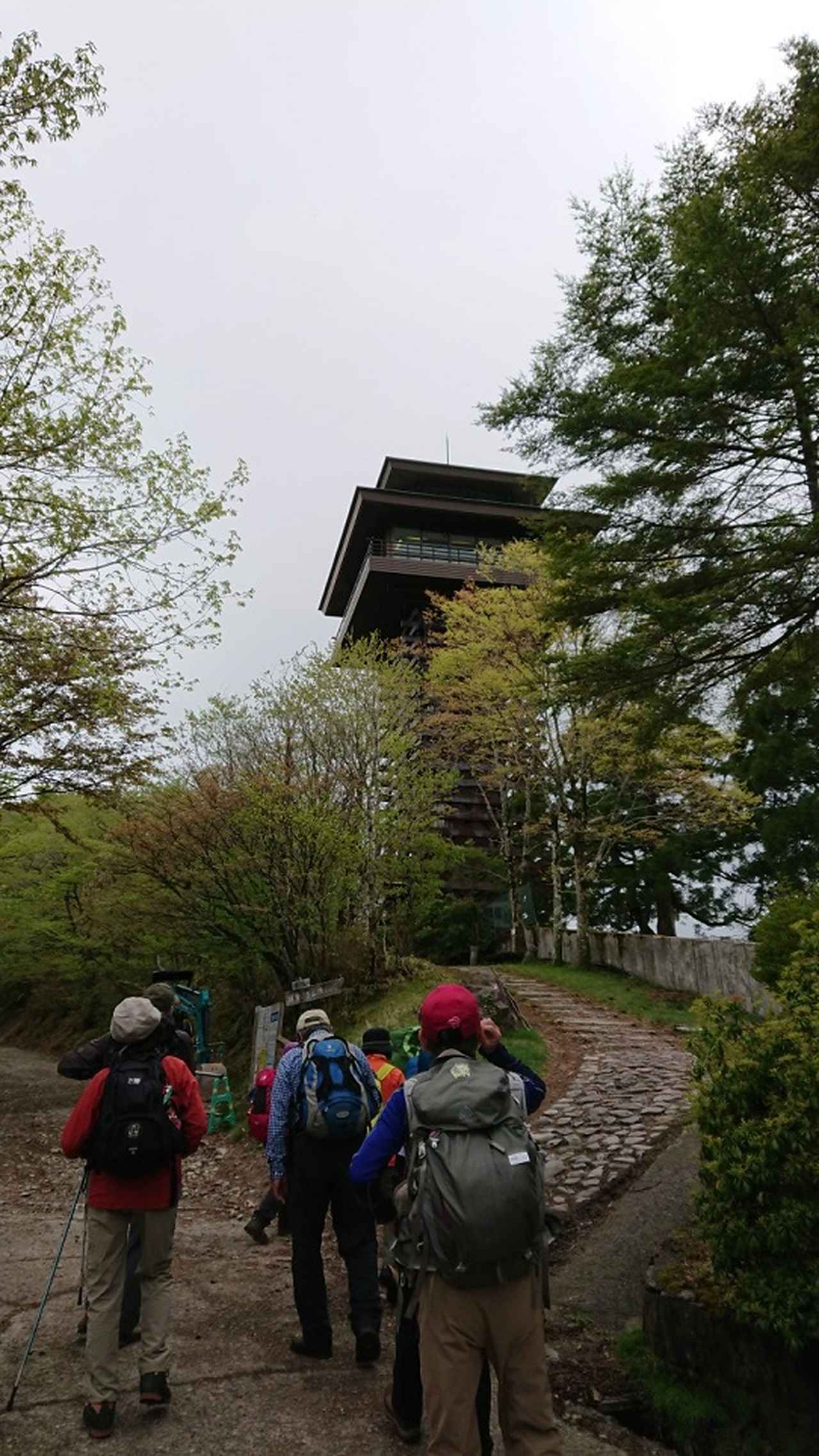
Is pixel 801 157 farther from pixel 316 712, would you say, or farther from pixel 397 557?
pixel 397 557

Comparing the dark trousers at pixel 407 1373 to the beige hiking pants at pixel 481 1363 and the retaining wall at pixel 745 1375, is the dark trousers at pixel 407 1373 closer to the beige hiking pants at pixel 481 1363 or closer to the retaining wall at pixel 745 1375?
the beige hiking pants at pixel 481 1363

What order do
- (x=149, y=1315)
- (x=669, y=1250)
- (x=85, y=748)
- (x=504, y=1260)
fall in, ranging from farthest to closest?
1. (x=85, y=748)
2. (x=669, y=1250)
3. (x=149, y=1315)
4. (x=504, y=1260)

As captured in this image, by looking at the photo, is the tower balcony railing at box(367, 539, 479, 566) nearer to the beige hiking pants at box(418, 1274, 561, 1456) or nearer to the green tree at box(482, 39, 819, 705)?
the green tree at box(482, 39, 819, 705)

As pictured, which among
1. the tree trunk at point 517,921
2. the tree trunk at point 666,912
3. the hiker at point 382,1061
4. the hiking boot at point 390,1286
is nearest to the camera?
the hiking boot at point 390,1286

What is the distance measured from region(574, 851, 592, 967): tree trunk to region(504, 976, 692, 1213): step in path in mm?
6151

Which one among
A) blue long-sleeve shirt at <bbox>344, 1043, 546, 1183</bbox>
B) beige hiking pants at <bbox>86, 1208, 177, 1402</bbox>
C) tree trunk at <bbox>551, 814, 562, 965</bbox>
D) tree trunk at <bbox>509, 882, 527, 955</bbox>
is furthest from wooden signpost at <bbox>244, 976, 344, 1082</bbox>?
tree trunk at <bbox>509, 882, 527, 955</bbox>

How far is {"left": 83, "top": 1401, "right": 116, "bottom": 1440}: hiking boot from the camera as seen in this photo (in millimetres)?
3721

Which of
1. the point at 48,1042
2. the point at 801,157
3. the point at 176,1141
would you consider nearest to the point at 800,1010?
the point at 176,1141

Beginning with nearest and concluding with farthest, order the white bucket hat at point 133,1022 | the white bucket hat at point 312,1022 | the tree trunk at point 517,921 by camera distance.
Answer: the white bucket hat at point 133,1022 < the white bucket hat at point 312,1022 < the tree trunk at point 517,921

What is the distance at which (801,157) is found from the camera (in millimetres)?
7137

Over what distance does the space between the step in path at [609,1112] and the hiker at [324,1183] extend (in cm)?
260

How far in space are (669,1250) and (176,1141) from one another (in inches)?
107

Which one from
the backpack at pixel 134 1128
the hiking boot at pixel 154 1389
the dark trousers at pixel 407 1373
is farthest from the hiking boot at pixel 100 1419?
the dark trousers at pixel 407 1373

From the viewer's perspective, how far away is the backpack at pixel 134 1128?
13.1ft
